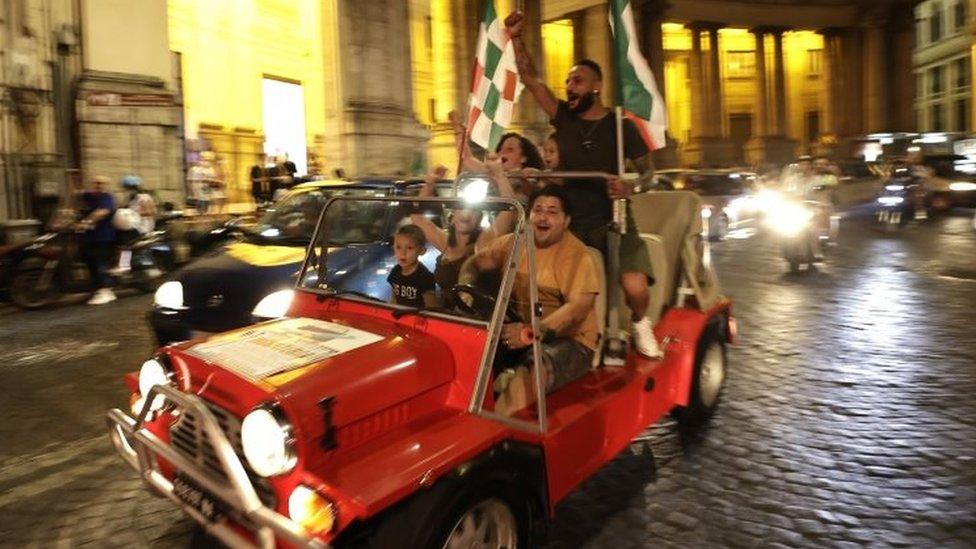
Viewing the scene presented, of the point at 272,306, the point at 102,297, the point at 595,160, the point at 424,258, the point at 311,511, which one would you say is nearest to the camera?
the point at 311,511

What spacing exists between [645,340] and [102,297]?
9194 mm

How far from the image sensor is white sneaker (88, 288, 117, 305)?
11.0 metres

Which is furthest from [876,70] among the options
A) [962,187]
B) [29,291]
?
[29,291]

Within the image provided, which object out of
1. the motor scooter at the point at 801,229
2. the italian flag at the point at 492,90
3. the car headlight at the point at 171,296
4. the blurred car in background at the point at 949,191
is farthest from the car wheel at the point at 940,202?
the car headlight at the point at 171,296

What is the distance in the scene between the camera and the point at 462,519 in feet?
9.39

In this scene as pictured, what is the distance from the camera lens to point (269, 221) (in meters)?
8.42

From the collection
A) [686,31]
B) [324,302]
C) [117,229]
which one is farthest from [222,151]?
[686,31]

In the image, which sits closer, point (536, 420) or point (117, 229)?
point (536, 420)

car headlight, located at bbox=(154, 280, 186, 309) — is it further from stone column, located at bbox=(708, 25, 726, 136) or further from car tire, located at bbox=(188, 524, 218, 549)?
stone column, located at bbox=(708, 25, 726, 136)

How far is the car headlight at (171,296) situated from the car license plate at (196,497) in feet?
12.6

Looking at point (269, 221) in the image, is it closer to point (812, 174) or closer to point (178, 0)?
point (812, 174)

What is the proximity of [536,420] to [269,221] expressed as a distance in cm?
576

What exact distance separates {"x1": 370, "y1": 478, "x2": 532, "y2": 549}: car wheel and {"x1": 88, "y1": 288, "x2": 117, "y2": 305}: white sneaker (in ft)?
31.5

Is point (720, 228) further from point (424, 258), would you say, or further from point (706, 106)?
point (706, 106)
